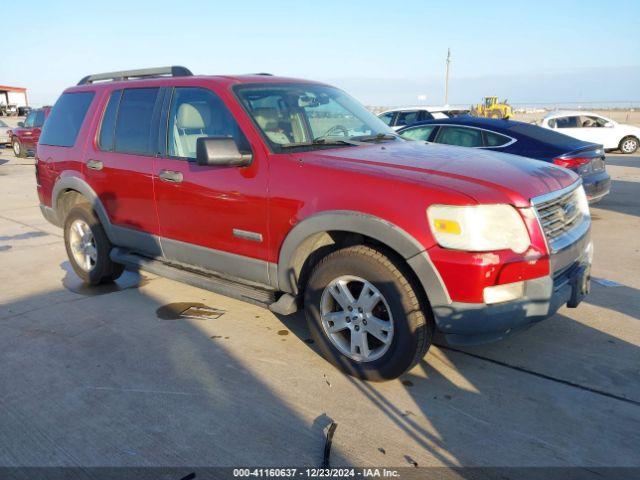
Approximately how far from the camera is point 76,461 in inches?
102

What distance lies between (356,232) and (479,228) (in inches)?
28.1

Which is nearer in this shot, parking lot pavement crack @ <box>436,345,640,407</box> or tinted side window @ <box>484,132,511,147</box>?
parking lot pavement crack @ <box>436,345,640,407</box>

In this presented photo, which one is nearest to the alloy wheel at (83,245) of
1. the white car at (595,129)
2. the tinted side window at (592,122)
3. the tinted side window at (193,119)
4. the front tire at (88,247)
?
the front tire at (88,247)

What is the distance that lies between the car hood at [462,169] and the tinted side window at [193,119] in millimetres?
842

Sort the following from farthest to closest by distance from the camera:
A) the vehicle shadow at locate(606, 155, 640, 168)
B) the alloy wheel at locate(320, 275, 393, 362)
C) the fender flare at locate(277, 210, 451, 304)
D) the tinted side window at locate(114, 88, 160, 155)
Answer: the vehicle shadow at locate(606, 155, 640, 168), the tinted side window at locate(114, 88, 160, 155), the alloy wheel at locate(320, 275, 393, 362), the fender flare at locate(277, 210, 451, 304)

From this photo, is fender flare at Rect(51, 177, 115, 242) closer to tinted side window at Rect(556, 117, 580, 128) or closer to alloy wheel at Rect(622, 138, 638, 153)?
tinted side window at Rect(556, 117, 580, 128)

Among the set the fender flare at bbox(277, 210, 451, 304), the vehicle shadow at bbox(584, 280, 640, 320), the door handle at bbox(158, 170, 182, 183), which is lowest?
the vehicle shadow at bbox(584, 280, 640, 320)

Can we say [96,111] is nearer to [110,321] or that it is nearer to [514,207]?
[110,321]

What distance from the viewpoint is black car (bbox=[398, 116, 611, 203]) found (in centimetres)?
718

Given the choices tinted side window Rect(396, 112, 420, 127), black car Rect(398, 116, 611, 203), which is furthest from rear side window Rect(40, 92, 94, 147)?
tinted side window Rect(396, 112, 420, 127)

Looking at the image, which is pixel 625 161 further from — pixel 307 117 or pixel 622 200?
pixel 307 117

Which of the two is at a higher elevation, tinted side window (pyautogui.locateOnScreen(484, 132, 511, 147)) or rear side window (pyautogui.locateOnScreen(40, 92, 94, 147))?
rear side window (pyautogui.locateOnScreen(40, 92, 94, 147))

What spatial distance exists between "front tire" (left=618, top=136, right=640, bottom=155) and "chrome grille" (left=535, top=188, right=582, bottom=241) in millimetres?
17807

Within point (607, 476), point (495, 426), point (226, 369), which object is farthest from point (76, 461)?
point (607, 476)
